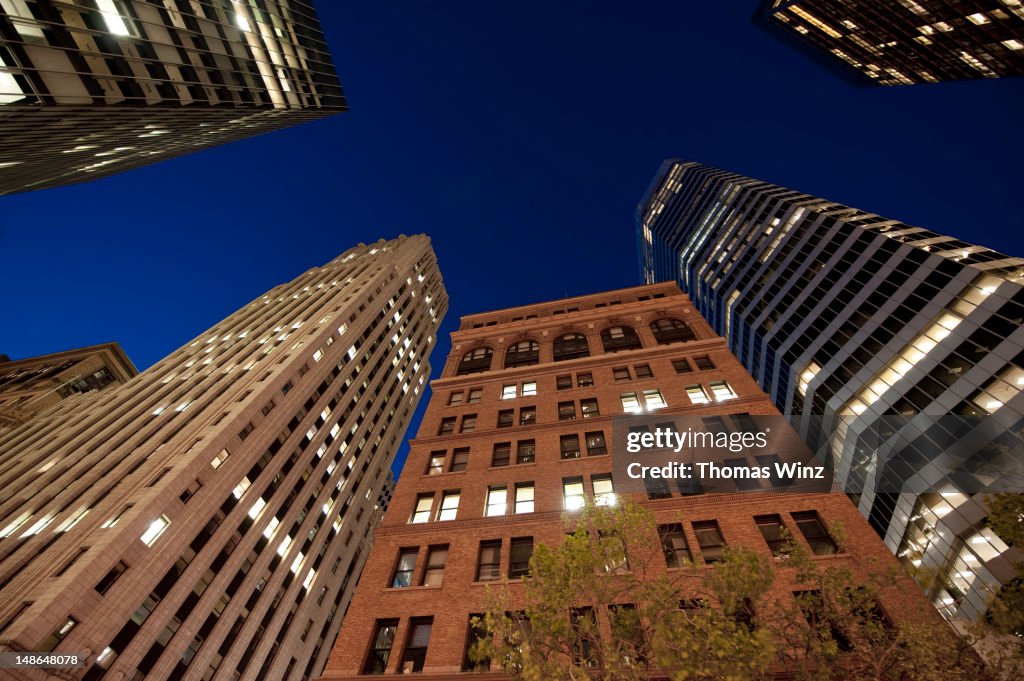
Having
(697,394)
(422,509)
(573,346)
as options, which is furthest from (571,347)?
(422,509)

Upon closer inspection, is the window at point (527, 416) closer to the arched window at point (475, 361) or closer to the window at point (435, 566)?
the arched window at point (475, 361)

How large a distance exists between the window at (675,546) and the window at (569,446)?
6.60m

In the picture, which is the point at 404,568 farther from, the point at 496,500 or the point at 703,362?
the point at 703,362

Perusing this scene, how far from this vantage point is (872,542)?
17.7m

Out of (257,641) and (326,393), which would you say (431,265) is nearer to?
(326,393)

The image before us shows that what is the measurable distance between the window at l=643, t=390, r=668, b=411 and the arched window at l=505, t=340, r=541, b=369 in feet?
36.1

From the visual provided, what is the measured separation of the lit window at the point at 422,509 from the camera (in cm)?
2323

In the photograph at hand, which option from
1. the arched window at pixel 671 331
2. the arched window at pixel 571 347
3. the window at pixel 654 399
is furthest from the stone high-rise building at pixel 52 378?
the arched window at pixel 671 331

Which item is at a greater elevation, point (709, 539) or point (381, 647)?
point (381, 647)

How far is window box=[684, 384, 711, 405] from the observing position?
28.1 meters

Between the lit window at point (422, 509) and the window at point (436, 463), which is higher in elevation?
the lit window at point (422, 509)

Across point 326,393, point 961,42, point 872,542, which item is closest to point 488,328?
point 326,393

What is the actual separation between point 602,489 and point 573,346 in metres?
18.1

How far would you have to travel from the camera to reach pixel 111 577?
26.1m
